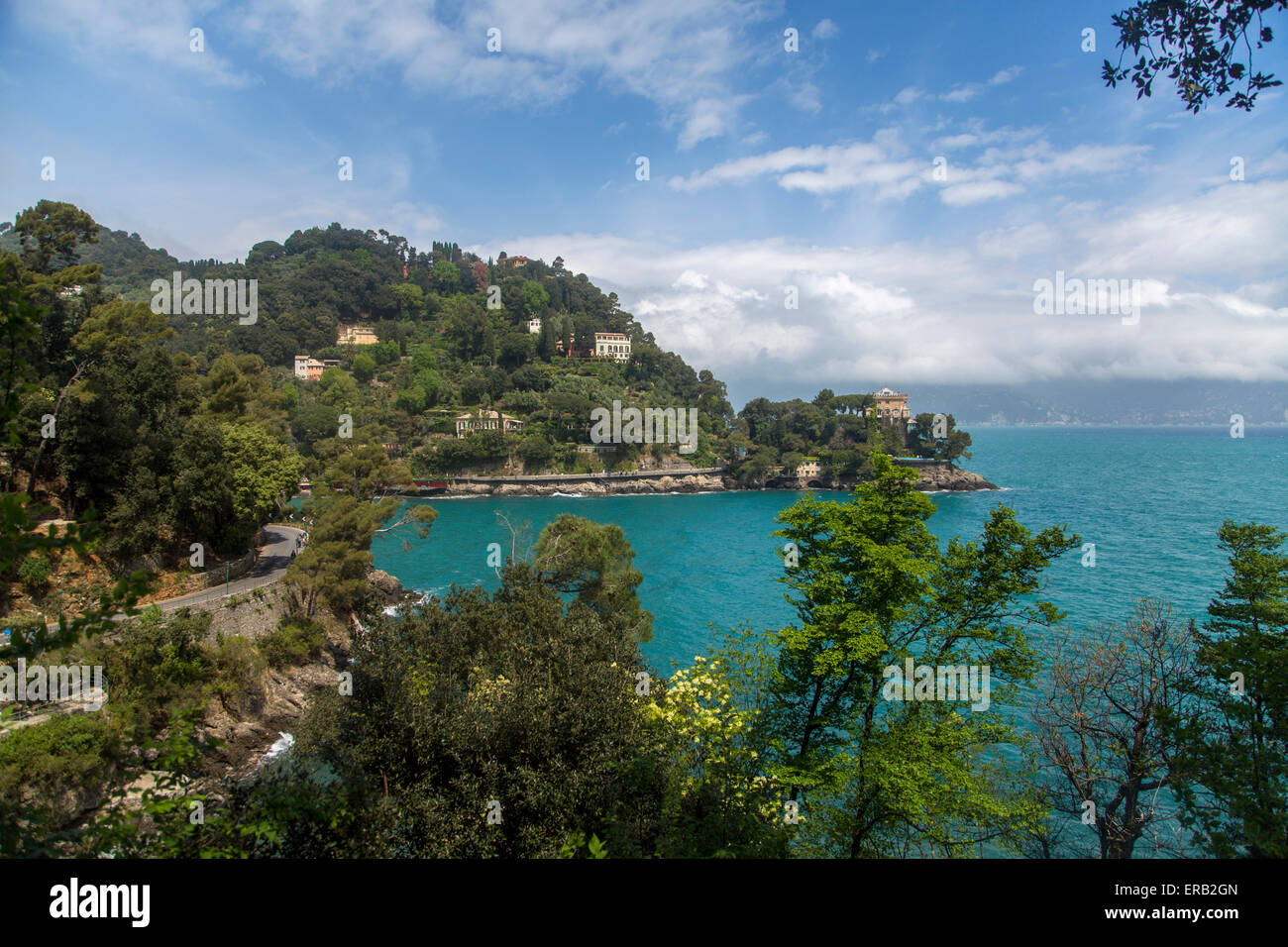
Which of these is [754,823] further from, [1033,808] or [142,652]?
[142,652]

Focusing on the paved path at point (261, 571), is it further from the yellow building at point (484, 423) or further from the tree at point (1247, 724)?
the yellow building at point (484, 423)

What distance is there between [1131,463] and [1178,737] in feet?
316

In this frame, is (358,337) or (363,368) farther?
(358,337)

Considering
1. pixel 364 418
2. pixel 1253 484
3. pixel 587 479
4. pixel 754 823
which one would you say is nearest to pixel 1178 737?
pixel 754 823

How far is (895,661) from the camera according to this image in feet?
27.8

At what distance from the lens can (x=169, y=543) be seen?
1645cm

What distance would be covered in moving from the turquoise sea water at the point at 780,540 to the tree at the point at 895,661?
5373 mm

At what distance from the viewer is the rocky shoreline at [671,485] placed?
5991 centimetres

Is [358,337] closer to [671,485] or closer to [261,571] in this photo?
[671,485]

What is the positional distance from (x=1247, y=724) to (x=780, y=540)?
1215 inches

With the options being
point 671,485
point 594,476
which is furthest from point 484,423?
point 671,485

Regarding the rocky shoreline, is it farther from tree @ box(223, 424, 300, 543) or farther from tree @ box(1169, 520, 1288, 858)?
tree @ box(1169, 520, 1288, 858)

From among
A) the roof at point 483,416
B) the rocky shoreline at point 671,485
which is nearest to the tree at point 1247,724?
the rocky shoreline at point 671,485
